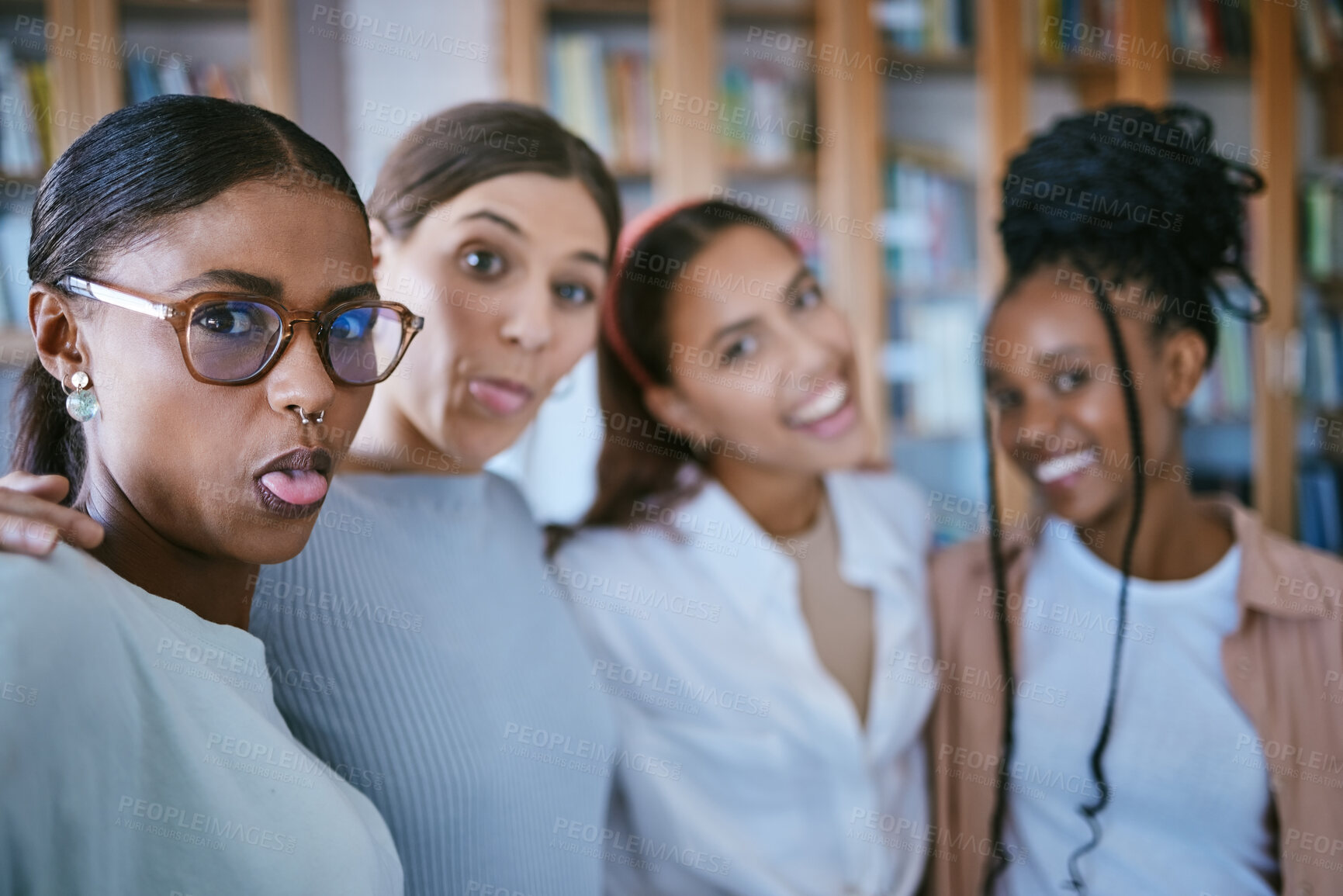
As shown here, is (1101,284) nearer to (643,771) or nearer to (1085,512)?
(1085,512)

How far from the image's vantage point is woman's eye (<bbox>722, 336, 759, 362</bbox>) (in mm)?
1276

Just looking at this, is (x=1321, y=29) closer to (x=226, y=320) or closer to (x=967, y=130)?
(x=967, y=130)

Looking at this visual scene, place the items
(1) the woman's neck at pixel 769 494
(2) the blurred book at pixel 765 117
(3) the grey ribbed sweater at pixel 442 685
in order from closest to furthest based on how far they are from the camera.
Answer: (3) the grey ribbed sweater at pixel 442 685
(1) the woman's neck at pixel 769 494
(2) the blurred book at pixel 765 117

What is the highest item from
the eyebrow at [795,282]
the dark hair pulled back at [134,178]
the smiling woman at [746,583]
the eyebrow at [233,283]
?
the dark hair pulled back at [134,178]

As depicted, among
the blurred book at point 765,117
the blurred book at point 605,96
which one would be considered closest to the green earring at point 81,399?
the blurred book at point 605,96

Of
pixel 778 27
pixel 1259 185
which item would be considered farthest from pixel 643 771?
pixel 778 27

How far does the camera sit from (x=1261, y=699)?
1.04 metres

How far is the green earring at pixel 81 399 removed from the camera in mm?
587

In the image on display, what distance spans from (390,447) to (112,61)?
2.21 meters

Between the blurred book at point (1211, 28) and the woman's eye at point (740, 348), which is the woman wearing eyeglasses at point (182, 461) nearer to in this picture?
the woman's eye at point (740, 348)

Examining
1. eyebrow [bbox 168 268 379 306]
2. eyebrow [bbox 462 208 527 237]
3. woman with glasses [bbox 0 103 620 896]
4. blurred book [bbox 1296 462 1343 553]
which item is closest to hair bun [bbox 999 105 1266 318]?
woman with glasses [bbox 0 103 620 896]

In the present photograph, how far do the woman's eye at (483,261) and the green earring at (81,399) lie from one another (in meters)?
0.43

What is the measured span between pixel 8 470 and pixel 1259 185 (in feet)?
4.72

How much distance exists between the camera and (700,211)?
1322 mm
